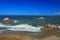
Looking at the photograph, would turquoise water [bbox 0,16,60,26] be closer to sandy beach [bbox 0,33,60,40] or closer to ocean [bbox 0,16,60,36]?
ocean [bbox 0,16,60,36]

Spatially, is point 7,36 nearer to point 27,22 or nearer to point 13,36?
point 13,36

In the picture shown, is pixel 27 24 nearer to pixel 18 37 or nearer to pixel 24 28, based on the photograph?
pixel 24 28

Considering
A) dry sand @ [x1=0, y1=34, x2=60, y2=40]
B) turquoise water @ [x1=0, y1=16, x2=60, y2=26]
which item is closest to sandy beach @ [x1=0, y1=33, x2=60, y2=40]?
dry sand @ [x1=0, y1=34, x2=60, y2=40]

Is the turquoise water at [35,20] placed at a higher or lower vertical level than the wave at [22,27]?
higher

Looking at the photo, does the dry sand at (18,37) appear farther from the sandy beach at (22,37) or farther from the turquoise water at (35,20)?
the turquoise water at (35,20)

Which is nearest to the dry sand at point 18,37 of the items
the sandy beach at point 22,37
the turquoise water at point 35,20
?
the sandy beach at point 22,37

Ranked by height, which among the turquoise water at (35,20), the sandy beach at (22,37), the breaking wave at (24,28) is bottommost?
the sandy beach at (22,37)

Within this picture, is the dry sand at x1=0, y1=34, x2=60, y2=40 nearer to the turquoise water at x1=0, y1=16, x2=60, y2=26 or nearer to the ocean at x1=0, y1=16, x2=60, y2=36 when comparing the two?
the ocean at x1=0, y1=16, x2=60, y2=36

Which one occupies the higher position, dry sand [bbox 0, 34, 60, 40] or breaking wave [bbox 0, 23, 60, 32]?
breaking wave [bbox 0, 23, 60, 32]

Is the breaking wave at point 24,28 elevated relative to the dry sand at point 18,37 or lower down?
elevated

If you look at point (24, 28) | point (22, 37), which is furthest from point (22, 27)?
point (22, 37)

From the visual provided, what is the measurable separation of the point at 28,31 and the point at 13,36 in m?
0.20

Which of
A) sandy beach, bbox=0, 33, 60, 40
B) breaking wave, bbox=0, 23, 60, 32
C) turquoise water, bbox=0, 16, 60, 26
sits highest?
turquoise water, bbox=0, 16, 60, 26

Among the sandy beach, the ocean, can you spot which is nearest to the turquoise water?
the ocean
